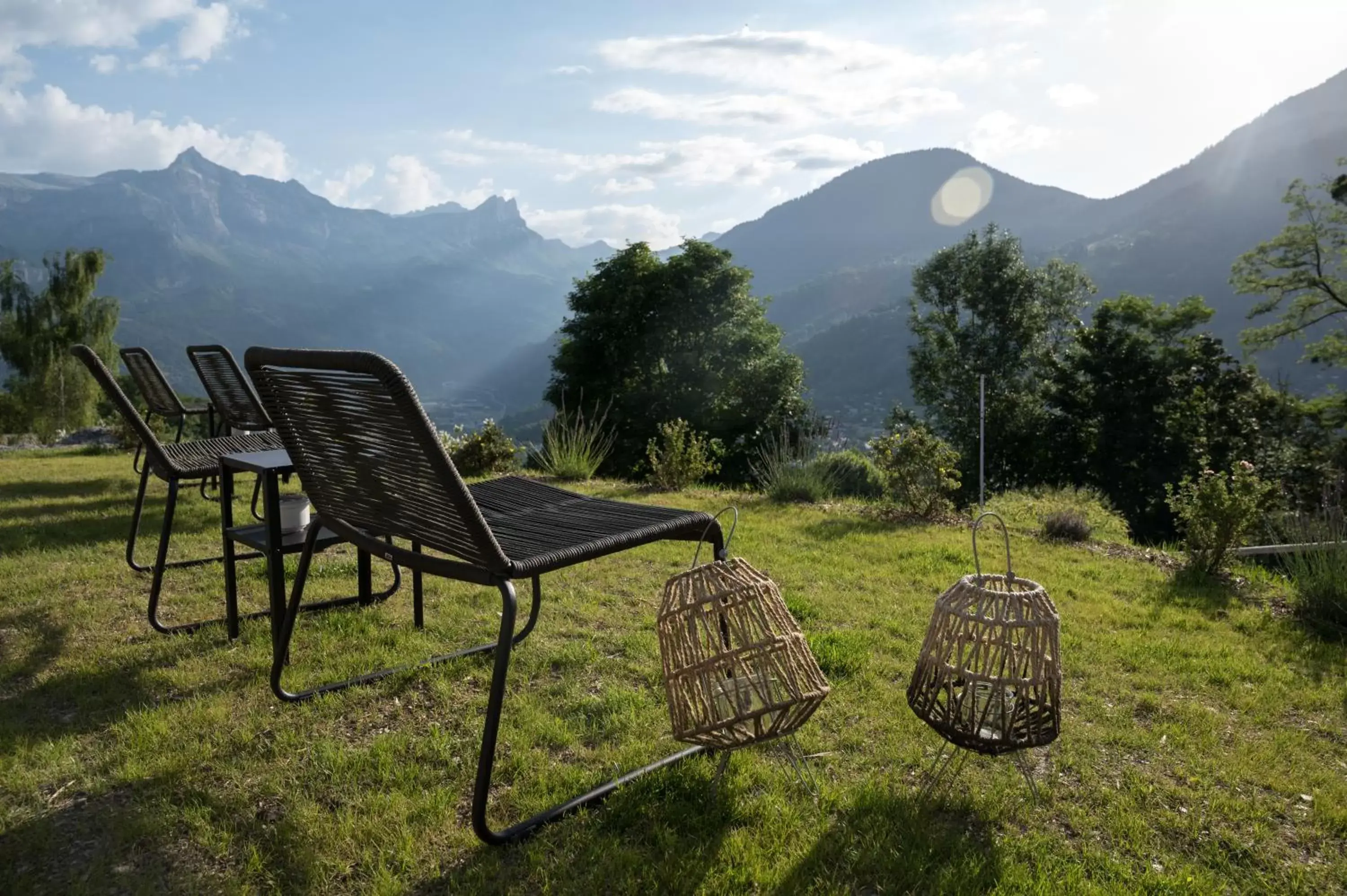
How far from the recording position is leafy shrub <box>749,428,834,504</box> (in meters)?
6.19

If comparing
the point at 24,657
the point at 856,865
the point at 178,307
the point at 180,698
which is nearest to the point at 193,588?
the point at 24,657

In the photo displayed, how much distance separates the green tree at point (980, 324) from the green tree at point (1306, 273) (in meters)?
5.37

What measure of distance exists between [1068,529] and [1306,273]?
2165cm

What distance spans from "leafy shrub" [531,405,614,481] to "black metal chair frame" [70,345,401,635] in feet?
13.0

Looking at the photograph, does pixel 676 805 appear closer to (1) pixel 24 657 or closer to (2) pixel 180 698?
(2) pixel 180 698

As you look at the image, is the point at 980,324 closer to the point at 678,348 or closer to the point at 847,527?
the point at 678,348

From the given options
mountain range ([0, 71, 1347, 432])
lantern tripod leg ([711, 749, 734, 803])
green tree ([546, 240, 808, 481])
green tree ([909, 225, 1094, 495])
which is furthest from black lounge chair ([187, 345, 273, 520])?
green tree ([909, 225, 1094, 495])

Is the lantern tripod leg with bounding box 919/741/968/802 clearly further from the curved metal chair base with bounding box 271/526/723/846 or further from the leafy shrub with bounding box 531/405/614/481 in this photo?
the leafy shrub with bounding box 531/405/614/481

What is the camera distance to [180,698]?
2318mm

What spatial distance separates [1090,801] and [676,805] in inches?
38.3

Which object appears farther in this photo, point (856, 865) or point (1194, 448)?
point (1194, 448)

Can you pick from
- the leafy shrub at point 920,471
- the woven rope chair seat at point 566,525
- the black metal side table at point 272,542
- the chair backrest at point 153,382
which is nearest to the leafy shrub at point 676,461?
the leafy shrub at point 920,471

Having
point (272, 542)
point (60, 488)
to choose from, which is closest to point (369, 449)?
point (272, 542)

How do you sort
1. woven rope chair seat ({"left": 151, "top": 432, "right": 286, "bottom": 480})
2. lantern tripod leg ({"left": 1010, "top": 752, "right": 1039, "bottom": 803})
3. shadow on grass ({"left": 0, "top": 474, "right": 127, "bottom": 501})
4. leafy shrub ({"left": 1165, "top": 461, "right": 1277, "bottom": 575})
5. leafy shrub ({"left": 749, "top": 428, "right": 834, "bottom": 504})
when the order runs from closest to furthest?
lantern tripod leg ({"left": 1010, "top": 752, "right": 1039, "bottom": 803}) → woven rope chair seat ({"left": 151, "top": 432, "right": 286, "bottom": 480}) → leafy shrub ({"left": 1165, "top": 461, "right": 1277, "bottom": 575}) → shadow on grass ({"left": 0, "top": 474, "right": 127, "bottom": 501}) → leafy shrub ({"left": 749, "top": 428, "right": 834, "bottom": 504})
